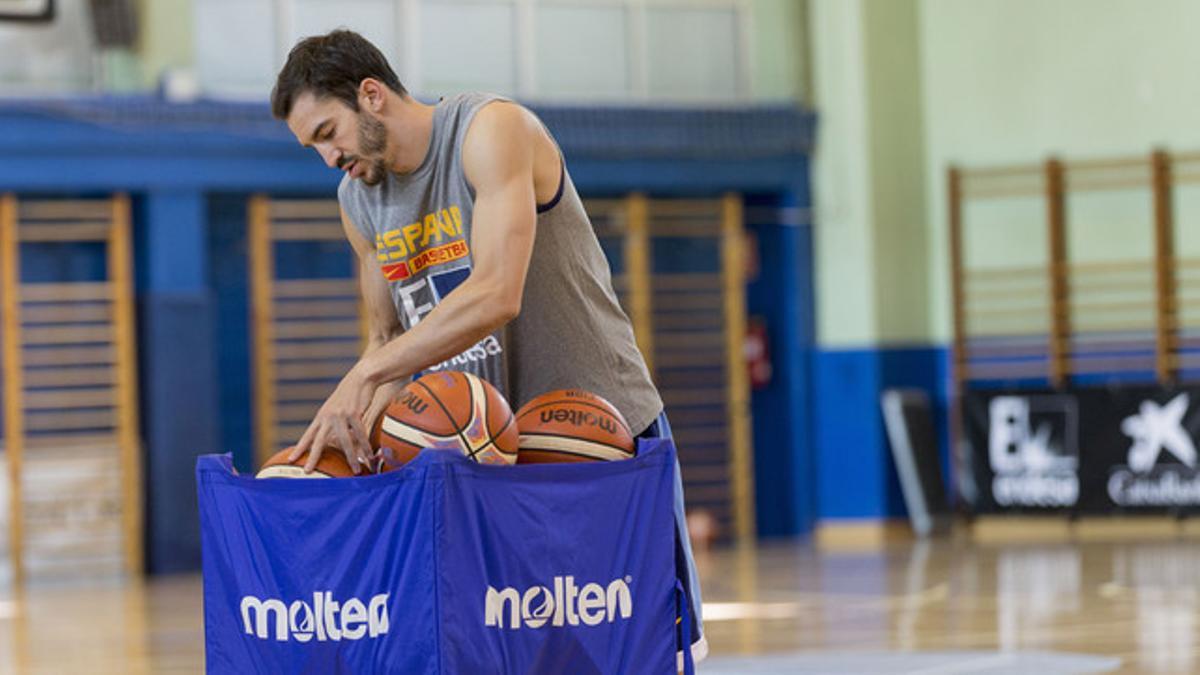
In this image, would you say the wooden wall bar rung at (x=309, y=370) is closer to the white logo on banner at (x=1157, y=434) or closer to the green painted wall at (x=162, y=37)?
the green painted wall at (x=162, y=37)

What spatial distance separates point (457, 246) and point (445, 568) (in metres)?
0.56

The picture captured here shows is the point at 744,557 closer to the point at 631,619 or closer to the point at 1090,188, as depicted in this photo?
the point at 1090,188

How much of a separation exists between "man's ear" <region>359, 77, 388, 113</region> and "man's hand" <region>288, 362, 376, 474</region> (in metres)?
0.39

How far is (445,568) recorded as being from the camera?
263 cm

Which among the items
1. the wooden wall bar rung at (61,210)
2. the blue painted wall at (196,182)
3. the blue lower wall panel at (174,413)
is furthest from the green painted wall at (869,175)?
the wooden wall bar rung at (61,210)

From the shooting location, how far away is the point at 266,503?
9.12 feet

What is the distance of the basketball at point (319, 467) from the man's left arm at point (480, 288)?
3cm

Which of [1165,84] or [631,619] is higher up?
[1165,84]

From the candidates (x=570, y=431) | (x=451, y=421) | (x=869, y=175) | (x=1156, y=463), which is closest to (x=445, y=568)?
(x=451, y=421)

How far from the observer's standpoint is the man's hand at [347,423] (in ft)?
9.05

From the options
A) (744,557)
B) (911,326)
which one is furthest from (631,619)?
(911,326)

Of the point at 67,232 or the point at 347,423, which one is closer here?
the point at 347,423

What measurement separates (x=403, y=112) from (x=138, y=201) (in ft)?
30.5

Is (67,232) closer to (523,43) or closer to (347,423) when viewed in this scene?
(523,43)
